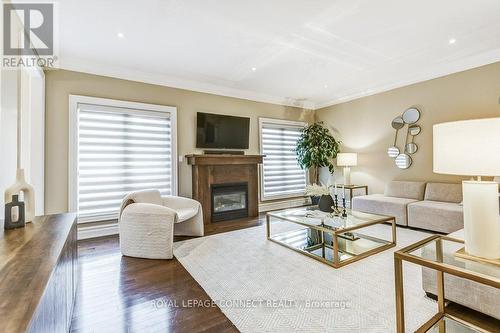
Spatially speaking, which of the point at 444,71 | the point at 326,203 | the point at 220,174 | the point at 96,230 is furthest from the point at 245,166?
the point at 444,71

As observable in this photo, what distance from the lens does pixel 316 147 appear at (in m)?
5.43

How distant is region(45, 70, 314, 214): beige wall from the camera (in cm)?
345

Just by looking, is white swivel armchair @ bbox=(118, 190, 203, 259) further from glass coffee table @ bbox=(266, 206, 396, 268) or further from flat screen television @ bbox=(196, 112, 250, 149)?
flat screen television @ bbox=(196, 112, 250, 149)

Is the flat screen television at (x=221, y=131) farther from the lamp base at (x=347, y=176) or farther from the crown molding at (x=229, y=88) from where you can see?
the lamp base at (x=347, y=176)

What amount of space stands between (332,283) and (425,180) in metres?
3.24

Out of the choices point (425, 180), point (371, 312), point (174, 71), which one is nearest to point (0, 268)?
point (371, 312)

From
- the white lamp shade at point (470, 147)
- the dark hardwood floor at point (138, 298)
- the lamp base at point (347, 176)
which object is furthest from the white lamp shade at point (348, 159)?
the white lamp shade at point (470, 147)

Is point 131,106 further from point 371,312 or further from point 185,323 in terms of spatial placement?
point 371,312

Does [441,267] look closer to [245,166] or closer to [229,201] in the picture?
[229,201]

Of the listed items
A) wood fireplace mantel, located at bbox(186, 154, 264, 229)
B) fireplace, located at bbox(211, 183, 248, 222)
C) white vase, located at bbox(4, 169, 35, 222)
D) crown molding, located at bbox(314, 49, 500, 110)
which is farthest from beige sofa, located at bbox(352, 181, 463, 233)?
white vase, located at bbox(4, 169, 35, 222)

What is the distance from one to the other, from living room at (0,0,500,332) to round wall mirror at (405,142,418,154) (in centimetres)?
2

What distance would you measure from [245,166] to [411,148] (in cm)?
309

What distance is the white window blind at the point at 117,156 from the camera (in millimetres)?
3635

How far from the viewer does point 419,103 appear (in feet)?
14.2
